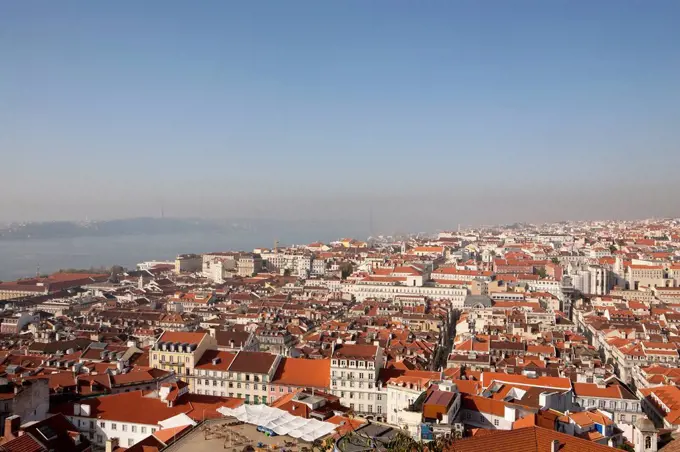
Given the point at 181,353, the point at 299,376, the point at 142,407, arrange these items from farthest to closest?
the point at 181,353 < the point at 299,376 < the point at 142,407

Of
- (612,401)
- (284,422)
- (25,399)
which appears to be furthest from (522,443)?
(25,399)

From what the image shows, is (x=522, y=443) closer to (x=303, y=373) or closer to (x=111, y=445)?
(x=111, y=445)

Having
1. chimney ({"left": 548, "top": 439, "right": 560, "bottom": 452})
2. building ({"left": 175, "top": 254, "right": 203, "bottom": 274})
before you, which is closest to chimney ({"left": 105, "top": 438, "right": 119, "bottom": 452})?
chimney ({"left": 548, "top": 439, "right": 560, "bottom": 452})

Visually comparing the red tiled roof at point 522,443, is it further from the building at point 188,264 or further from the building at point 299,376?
the building at point 188,264

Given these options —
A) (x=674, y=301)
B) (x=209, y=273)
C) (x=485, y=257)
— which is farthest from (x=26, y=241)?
(x=674, y=301)

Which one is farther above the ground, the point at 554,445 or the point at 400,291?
the point at 554,445

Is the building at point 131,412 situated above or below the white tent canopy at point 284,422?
below

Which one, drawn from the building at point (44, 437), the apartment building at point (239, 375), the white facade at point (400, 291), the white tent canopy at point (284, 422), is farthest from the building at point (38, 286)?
the white tent canopy at point (284, 422)
